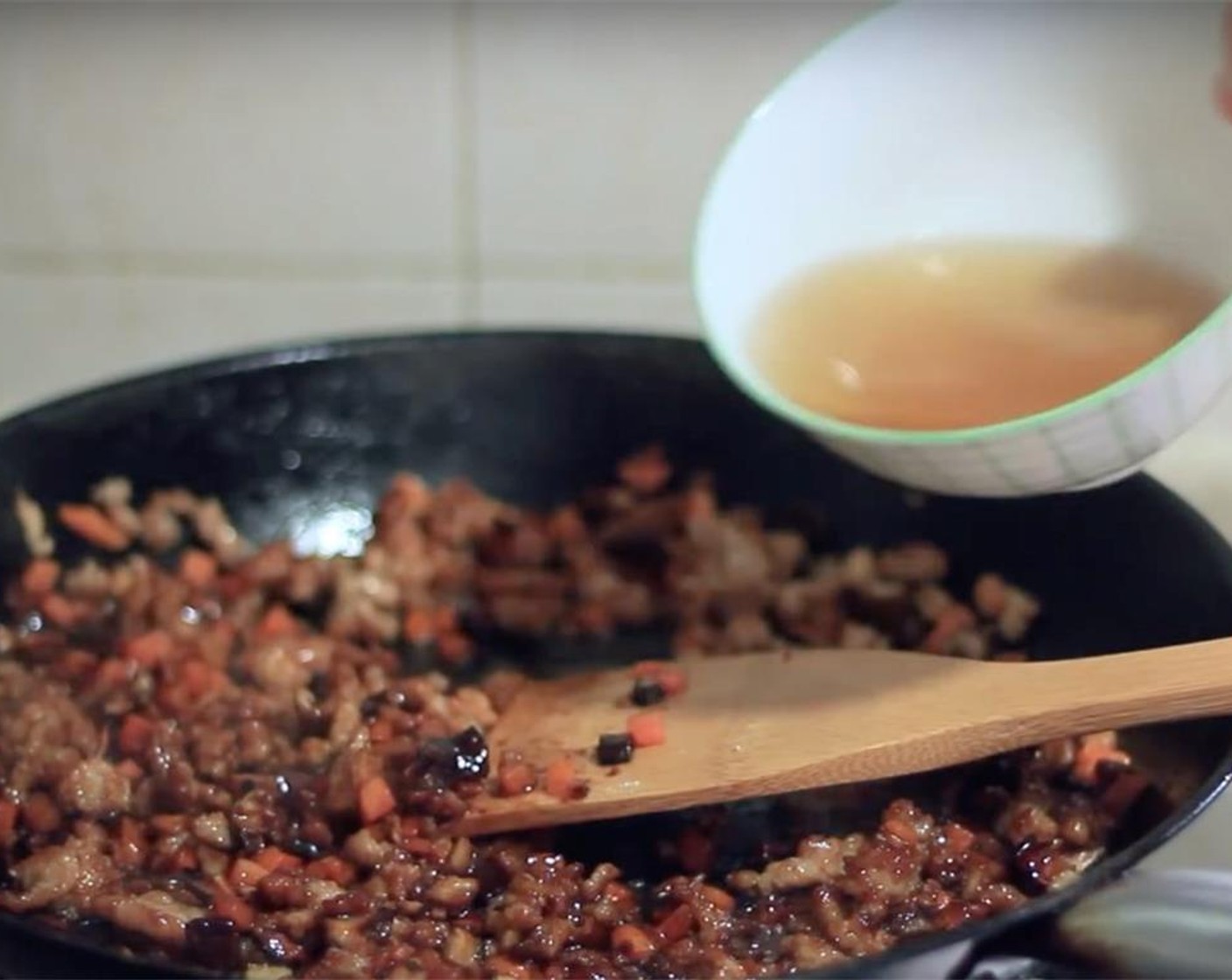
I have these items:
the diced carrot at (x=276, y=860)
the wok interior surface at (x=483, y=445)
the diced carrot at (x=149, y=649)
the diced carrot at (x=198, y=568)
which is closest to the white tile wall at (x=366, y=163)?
the wok interior surface at (x=483, y=445)

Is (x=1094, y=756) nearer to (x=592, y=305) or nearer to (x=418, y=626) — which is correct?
(x=418, y=626)

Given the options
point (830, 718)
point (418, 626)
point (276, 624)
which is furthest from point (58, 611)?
point (830, 718)

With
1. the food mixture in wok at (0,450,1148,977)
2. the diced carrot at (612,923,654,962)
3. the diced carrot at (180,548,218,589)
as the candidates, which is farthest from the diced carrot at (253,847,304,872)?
the diced carrot at (180,548,218,589)

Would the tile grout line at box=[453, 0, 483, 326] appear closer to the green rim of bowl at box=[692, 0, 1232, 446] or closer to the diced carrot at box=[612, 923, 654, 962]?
the green rim of bowl at box=[692, 0, 1232, 446]

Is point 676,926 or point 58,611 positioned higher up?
point 58,611

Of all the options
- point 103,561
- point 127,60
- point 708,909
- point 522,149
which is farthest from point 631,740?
point 127,60

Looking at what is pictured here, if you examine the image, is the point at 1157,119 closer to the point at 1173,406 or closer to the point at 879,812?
the point at 1173,406

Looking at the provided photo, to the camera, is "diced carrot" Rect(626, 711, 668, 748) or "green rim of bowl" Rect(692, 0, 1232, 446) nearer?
"green rim of bowl" Rect(692, 0, 1232, 446)
